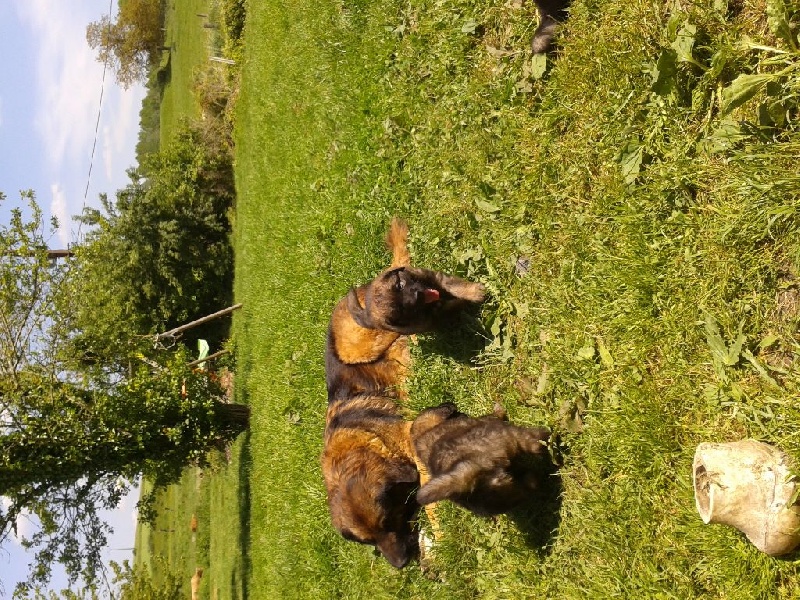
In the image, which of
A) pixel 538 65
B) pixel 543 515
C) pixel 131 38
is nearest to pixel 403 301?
pixel 543 515

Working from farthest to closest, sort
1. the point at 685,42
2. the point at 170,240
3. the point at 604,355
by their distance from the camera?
1. the point at 170,240
2. the point at 604,355
3. the point at 685,42

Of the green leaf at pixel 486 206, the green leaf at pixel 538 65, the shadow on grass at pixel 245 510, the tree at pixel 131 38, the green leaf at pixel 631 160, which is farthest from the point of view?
the tree at pixel 131 38

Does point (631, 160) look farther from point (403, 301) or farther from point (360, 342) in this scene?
point (360, 342)

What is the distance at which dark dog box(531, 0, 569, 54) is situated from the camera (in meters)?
4.89

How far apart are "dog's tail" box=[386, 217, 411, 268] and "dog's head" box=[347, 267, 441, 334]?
110 centimetres

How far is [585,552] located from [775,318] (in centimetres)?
205

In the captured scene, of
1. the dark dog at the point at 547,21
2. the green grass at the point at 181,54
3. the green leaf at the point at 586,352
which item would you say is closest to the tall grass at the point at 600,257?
the green leaf at the point at 586,352

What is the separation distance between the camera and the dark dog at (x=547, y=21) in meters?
4.89

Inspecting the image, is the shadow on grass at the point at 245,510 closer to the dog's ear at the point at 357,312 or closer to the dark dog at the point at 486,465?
the dog's ear at the point at 357,312

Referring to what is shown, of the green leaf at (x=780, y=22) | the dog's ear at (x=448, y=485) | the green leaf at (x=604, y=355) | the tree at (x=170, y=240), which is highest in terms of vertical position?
the tree at (x=170, y=240)

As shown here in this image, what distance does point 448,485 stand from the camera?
4410 mm

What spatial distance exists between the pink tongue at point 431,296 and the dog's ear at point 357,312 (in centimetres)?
68

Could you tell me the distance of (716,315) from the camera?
11.5 ft

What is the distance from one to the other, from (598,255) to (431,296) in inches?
68.8
